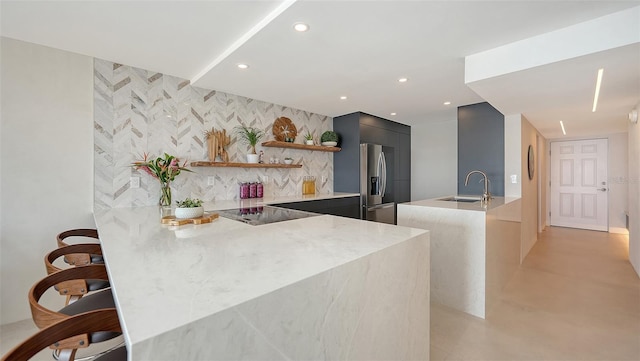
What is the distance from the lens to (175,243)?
1.33 metres

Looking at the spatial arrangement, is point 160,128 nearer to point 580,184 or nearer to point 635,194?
point 635,194

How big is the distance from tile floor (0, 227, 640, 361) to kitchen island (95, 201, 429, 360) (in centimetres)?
76

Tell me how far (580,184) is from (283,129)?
6.42m

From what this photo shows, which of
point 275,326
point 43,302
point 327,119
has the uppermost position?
point 327,119

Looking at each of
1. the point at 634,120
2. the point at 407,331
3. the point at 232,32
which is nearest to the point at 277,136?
the point at 232,32

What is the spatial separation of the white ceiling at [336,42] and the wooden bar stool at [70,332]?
1767mm

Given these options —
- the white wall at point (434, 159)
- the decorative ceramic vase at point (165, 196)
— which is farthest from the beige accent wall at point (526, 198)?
the decorative ceramic vase at point (165, 196)

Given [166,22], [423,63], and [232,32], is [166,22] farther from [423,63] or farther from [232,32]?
[423,63]

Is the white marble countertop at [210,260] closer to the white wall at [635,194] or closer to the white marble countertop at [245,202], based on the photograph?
the white marble countertop at [245,202]

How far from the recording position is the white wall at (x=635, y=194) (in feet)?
10.3

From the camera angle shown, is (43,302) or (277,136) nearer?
(43,302)

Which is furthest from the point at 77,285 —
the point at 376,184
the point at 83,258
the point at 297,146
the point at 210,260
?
the point at 376,184

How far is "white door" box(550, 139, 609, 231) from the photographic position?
5727 mm

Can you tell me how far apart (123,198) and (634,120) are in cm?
558
